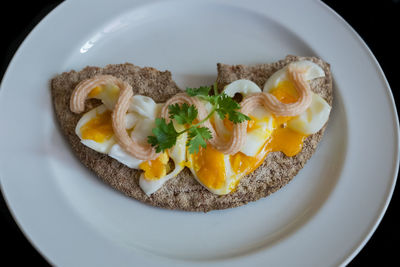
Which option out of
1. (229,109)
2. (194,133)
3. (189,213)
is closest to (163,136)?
(194,133)

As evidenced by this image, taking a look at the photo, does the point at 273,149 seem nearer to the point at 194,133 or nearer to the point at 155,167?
the point at 194,133

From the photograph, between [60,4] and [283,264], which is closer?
[283,264]

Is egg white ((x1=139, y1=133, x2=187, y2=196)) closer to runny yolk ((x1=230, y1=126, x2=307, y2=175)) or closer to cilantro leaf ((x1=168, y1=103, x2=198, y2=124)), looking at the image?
cilantro leaf ((x1=168, y1=103, x2=198, y2=124))

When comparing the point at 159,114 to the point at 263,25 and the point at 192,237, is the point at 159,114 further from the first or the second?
the point at 263,25

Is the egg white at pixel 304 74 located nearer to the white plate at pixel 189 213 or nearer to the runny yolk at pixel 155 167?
the white plate at pixel 189 213

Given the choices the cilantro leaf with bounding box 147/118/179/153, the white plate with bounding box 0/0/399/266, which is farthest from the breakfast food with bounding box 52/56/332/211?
the white plate with bounding box 0/0/399/266

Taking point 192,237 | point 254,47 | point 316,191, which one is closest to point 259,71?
point 254,47
